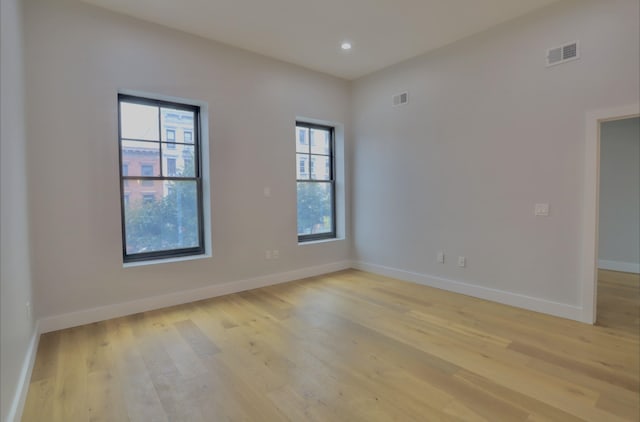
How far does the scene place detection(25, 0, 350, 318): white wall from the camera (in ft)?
9.89

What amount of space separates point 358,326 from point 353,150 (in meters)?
3.14

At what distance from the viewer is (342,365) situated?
242 centimetres

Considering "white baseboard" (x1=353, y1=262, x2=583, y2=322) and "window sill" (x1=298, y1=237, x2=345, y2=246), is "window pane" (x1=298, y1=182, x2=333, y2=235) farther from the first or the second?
"white baseboard" (x1=353, y1=262, x2=583, y2=322)

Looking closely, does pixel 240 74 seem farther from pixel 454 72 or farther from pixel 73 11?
pixel 454 72

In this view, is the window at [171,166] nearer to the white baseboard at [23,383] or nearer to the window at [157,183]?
the window at [157,183]

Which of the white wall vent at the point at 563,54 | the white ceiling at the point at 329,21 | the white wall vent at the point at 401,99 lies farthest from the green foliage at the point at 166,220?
the white wall vent at the point at 563,54

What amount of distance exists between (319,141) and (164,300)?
3.25m

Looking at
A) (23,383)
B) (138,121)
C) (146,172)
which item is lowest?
(23,383)

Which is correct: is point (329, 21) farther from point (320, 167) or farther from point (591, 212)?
point (591, 212)

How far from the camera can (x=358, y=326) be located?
313cm

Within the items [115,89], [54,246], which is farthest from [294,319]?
[115,89]

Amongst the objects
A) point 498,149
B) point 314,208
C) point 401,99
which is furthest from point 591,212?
point 314,208

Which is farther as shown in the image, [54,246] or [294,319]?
[294,319]

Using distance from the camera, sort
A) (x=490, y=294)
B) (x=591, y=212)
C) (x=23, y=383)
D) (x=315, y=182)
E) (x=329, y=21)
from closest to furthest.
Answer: (x=23, y=383)
(x=591, y=212)
(x=329, y=21)
(x=490, y=294)
(x=315, y=182)
